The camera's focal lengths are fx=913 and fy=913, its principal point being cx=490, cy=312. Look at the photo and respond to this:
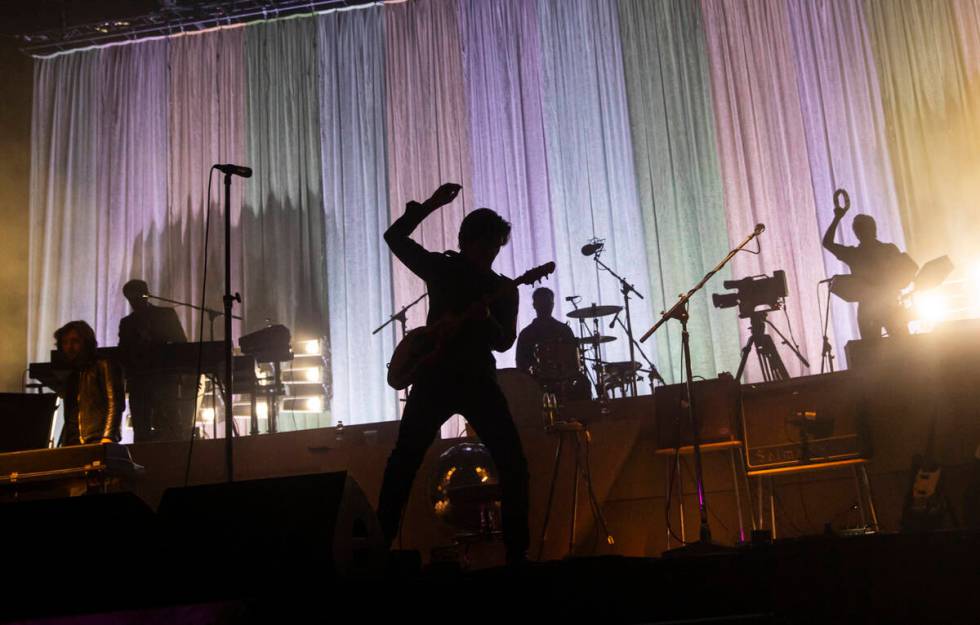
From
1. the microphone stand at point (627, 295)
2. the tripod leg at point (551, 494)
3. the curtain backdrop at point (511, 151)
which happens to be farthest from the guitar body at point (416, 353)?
the curtain backdrop at point (511, 151)

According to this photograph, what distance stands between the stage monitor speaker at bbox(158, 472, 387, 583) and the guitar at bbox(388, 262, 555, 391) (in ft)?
3.23

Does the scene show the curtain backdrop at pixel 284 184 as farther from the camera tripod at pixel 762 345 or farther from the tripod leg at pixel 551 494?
the tripod leg at pixel 551 494

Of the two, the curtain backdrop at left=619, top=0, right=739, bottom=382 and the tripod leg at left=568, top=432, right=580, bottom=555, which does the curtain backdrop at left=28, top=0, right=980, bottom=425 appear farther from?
the tripod leg at left=568, top=432, right=580, bottom=555

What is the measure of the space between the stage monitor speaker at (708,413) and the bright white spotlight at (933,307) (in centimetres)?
454

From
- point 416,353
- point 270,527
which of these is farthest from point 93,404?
point 270,527

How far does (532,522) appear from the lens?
547 centimetres

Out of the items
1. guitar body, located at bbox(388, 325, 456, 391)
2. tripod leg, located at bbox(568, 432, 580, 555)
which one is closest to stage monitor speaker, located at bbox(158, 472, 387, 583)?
guitar body, located at bbox(388, 325, 456, 391)

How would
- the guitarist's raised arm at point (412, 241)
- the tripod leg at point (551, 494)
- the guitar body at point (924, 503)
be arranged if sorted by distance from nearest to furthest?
the guitarist's raised arm at point (412, 241)
the guitar body at point (924, 503)
the tripod leg at point (551, 494)

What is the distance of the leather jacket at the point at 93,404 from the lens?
5602 mm

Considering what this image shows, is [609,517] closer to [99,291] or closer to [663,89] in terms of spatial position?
[663,89]

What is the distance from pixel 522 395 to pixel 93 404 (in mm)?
2676

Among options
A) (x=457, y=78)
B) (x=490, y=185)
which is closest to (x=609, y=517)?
(x=490, y=185)

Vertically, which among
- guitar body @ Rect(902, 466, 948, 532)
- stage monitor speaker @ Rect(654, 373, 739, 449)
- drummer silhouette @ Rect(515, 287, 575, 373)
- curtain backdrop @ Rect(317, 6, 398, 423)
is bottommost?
guitar body @ Rect(902, 466, 948, 532)

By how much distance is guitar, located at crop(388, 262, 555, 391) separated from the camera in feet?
12.4
